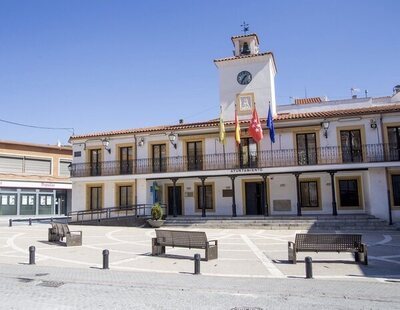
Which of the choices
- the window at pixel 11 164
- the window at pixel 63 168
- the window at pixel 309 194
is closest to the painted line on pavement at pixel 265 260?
the window at pixel 309 194

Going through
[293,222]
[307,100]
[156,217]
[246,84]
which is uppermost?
[307,100]

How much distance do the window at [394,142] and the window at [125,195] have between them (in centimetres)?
1625

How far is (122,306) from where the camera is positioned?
6.46m

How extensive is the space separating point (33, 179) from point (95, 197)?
38.4 ft

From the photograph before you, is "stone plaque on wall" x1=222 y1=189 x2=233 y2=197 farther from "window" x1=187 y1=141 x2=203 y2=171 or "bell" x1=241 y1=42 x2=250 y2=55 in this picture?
"bell" x1=241 y1=42 x2=250 y2=55

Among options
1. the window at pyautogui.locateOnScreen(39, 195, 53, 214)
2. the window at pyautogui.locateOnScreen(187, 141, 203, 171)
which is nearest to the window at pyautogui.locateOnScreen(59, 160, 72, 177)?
the window at pyautogui.locateOnScreen(39, 195, 53, 214)

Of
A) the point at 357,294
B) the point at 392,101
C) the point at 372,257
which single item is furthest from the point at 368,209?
the point at 392,101

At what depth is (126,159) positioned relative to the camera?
26.3 meters

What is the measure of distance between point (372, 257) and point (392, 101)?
2887 cm

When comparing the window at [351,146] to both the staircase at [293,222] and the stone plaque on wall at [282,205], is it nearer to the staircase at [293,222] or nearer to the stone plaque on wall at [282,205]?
the staircase at [293,222]

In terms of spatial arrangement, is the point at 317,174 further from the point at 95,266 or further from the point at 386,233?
the point at 95,266

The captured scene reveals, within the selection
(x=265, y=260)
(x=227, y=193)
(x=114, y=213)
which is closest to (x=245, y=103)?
(x=227, y=193)

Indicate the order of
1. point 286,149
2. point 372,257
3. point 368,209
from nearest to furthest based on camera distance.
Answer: point 372,257 → point 368,209 → point 286,149

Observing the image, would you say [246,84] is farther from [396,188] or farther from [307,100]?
[307,100]
